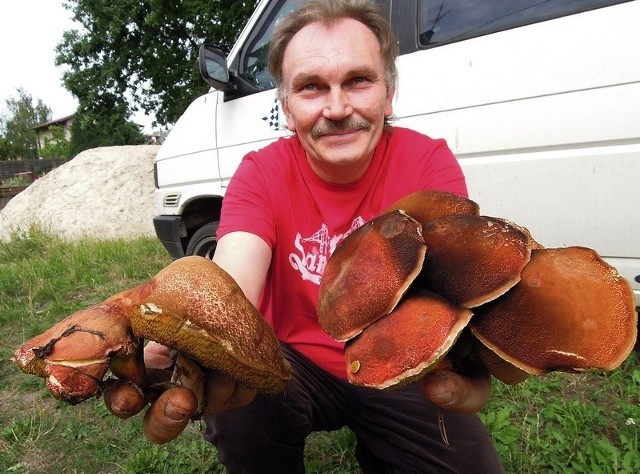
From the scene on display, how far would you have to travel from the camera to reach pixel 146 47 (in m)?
18.0

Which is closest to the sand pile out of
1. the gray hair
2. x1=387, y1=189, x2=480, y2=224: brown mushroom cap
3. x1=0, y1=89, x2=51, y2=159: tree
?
the gray hair

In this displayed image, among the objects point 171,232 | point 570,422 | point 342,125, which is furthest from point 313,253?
point 171,232

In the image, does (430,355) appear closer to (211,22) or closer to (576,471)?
(576,471)

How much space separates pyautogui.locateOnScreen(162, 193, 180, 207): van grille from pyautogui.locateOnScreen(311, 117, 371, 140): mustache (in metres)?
2.97

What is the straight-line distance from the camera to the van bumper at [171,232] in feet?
14.9

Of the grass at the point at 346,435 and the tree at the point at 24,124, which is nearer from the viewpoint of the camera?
the grass at the point at 346,435

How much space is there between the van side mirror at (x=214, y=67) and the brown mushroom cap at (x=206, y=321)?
9.83 feet

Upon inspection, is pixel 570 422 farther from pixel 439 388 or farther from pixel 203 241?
pixel 203 241

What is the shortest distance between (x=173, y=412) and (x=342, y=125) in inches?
44.5

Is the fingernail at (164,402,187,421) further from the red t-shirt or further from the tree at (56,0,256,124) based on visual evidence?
the tree at (56,0,256,124)

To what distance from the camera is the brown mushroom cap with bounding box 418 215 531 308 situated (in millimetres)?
929

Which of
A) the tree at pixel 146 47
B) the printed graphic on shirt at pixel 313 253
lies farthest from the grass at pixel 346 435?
the tree at pixel 146 47

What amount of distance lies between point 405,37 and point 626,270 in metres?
1.82

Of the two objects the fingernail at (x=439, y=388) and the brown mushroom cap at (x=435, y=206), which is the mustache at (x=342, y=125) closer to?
the brown mushroom cap at (x=435, y=206)
